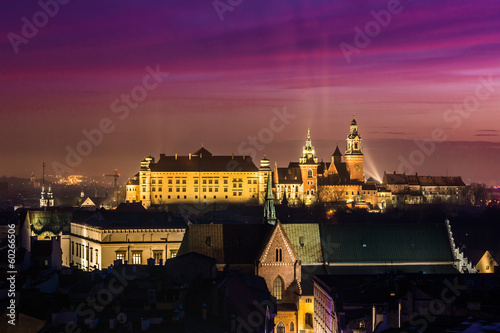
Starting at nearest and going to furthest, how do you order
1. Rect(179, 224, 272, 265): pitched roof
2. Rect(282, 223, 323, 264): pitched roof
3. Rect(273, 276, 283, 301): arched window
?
Rect(273, 276, 283, 301): arched window
Rect(179, 224, 272, 265): pitched roof
Rect(282, 223, 323, 264): pitched roof

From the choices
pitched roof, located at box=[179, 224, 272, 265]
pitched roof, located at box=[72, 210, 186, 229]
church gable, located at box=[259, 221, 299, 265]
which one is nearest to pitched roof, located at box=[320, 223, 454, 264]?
church gable, located at box=[259, 221, 299, 265]

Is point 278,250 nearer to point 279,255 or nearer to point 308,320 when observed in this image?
point 279,255

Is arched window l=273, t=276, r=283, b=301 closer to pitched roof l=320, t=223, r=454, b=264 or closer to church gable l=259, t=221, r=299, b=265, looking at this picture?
church gable l=259, t=221, r=299, b=265

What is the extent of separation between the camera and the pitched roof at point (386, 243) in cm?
6881

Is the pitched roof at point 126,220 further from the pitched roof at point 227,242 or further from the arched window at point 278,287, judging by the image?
the arched window at point 278,287

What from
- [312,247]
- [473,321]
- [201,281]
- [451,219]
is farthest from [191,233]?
[451,219]


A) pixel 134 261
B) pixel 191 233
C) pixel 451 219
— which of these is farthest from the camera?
pixel 451 219

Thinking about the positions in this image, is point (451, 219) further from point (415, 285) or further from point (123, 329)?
point (123, 329)

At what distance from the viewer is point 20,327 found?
3484cm

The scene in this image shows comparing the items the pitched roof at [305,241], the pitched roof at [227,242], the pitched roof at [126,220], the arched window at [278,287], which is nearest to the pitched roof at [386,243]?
the pitched roof at [305,241]

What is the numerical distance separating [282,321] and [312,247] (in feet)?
25.9

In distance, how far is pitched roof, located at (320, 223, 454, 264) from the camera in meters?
68.8

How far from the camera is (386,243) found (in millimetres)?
69812

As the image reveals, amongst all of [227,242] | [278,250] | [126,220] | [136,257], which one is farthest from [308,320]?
[126,220]
